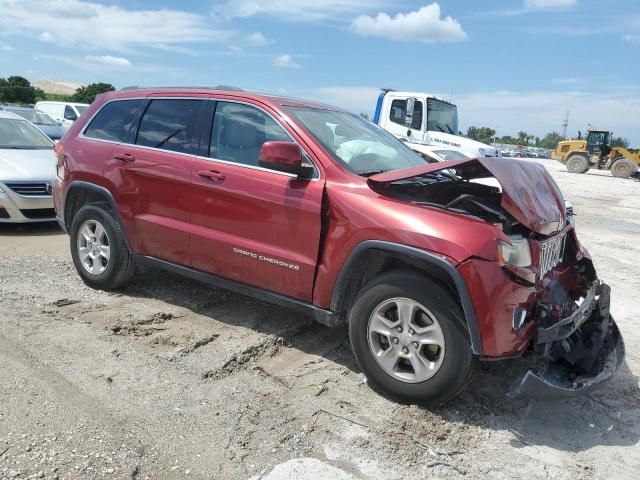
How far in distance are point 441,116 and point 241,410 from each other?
12.8 m

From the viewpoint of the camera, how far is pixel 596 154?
33625 mm

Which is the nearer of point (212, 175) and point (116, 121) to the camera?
point (212, 175)

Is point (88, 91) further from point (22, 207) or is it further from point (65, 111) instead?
point (22, 207)

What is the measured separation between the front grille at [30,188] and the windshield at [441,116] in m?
9.72

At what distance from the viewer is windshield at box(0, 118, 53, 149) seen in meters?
8.52

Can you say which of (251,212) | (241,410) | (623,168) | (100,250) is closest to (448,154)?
(100,250)

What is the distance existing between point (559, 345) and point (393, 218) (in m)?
1.28

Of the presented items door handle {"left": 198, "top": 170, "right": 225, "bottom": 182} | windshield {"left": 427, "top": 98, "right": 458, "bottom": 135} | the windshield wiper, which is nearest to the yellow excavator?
windshield {"left": 427, "top": 98, "right": 458, "bottom": 135}

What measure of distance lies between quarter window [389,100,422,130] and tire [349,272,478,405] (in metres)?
11.6

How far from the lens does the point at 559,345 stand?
343cm

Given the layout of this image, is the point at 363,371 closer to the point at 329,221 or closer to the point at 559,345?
the point at 329,221

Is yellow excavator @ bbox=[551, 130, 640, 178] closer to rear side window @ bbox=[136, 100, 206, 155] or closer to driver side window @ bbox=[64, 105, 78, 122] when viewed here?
driver side window @ bbox=[64, 105, 78, 122]

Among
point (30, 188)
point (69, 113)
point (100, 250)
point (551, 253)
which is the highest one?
point (69, 113)

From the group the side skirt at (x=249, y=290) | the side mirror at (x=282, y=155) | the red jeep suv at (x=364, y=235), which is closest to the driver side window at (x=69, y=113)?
the red jeep suv at (x=364, y=235)
